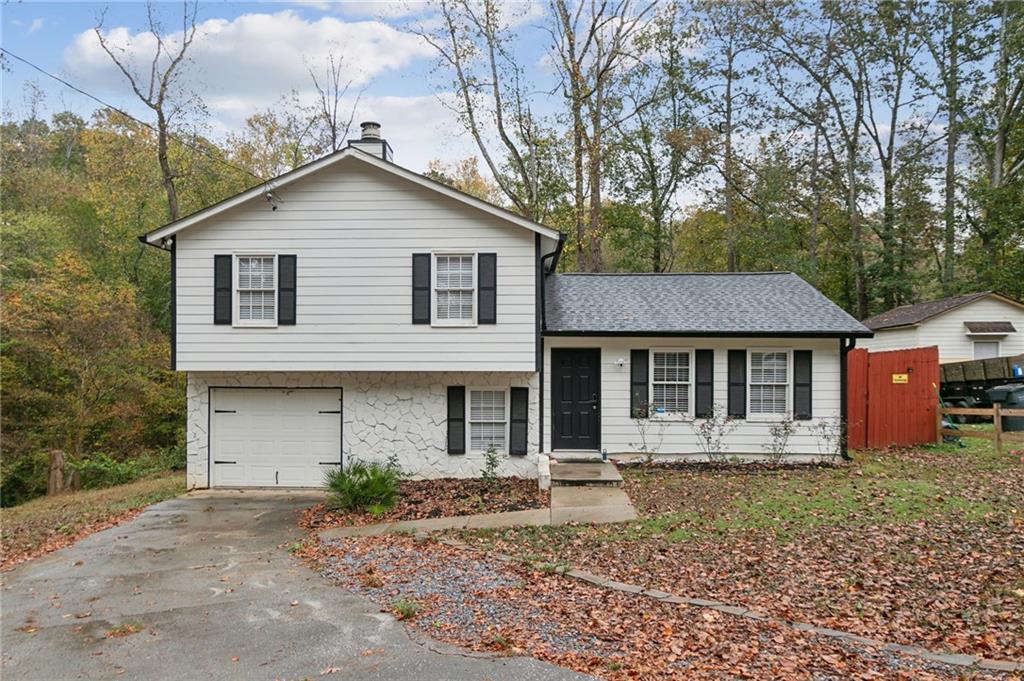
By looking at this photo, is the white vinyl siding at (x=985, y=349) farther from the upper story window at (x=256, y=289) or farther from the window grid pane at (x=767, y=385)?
the upper story window at (x=256, y=289)

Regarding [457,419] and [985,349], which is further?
[985,349]

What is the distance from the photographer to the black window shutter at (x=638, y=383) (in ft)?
40.2

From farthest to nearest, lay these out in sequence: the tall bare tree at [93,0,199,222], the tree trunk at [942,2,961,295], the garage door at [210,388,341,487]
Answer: the tree trunk at [942,2,961,295] → the tall bare tree at [93,0,199,222] → the garage door at [210,388,341,487]

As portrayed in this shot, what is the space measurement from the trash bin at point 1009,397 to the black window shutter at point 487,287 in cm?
1301

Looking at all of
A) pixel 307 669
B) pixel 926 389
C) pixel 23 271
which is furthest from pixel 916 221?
pixel 23 271

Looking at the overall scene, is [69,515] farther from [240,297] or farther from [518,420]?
[518,420]

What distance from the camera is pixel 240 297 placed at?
11281mm

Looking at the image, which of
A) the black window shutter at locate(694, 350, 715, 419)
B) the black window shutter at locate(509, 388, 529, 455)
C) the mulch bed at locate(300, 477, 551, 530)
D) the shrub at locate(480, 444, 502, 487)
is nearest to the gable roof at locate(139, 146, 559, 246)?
the black window shutter at locate(509, 388, 529, 455)

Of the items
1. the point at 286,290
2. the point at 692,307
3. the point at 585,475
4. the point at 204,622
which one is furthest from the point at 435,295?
the point at 204,622

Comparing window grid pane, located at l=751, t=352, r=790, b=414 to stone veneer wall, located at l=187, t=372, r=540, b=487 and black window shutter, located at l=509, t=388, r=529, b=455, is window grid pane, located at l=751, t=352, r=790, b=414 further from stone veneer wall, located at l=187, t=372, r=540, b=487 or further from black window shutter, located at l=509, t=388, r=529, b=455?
black window shutter, located at l=509, t=388, r=529, b=455

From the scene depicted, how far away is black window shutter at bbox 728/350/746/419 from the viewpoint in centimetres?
1219

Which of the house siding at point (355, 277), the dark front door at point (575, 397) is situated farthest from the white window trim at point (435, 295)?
the dark front door at point (575, 397)

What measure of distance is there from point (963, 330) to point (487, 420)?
17.9 metres

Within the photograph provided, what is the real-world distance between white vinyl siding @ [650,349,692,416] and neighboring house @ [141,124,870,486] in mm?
40
